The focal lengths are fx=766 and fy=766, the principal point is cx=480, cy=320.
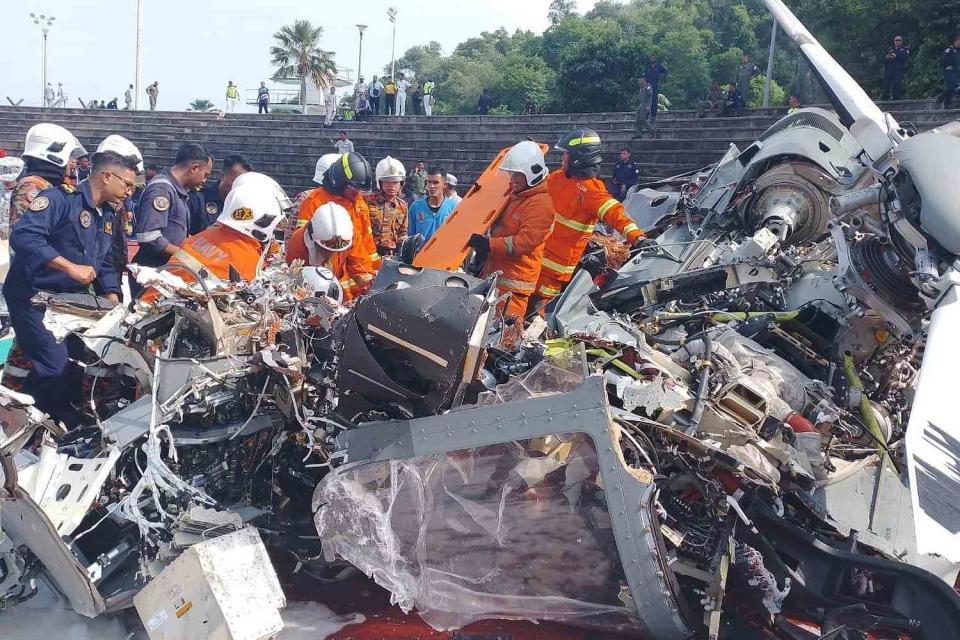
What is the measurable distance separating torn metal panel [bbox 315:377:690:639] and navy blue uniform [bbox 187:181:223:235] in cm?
411

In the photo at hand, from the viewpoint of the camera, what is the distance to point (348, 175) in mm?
5707

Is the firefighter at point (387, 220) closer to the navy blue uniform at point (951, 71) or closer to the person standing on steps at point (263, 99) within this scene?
the navy blue uniform at point (951, 71)

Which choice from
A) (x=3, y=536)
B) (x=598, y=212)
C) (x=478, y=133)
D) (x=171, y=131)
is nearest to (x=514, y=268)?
(x=598, y=212)

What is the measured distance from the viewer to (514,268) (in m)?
5.65

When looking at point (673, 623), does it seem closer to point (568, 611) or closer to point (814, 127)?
point (568, 611)

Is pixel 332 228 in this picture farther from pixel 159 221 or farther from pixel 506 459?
pixel 506 459

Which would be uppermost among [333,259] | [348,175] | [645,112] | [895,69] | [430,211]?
[895,69]

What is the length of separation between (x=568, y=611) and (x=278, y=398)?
160 cm

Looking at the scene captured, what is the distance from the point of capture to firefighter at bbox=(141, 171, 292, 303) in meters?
4.68

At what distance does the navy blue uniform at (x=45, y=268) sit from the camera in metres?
4.34

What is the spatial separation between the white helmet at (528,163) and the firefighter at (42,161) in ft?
10.0

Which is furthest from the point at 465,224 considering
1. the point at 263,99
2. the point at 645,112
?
the point at 263,99

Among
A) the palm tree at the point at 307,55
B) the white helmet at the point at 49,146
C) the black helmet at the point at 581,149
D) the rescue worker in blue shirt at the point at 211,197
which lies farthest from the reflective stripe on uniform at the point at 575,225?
the palm tree at the point at 307,55

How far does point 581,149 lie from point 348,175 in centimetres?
179
